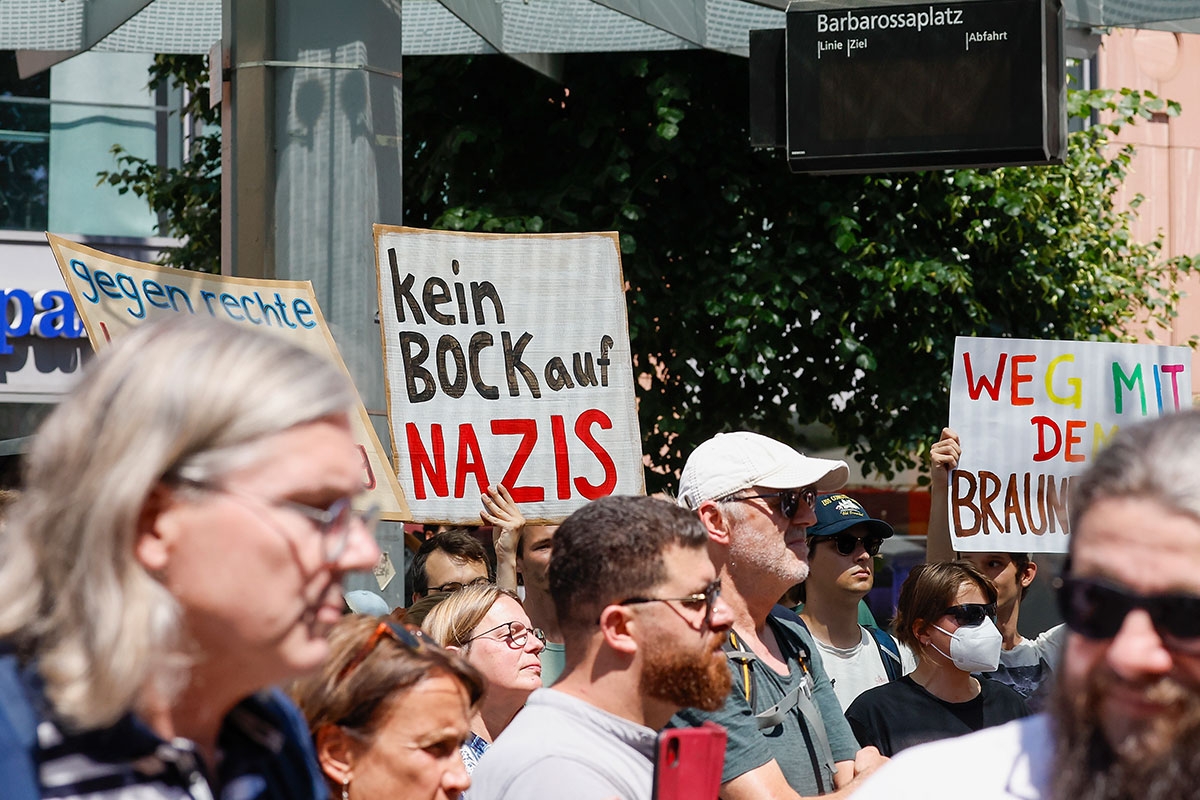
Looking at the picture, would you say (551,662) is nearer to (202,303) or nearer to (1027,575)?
(202,303)

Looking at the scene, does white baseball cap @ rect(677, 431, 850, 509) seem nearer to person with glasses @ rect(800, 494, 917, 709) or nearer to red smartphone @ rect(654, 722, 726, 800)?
person with glasses @ rect(800, 494, 917, 709)

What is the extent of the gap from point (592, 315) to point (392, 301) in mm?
792

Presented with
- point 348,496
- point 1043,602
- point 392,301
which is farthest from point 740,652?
point 1043,602

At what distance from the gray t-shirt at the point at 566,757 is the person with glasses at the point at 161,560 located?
1.29 metres

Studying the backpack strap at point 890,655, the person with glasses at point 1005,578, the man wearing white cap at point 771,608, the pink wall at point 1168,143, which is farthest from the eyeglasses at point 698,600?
the pink wall at point 1168,143

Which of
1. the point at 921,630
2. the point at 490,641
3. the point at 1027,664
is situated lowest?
the point at 1027,664

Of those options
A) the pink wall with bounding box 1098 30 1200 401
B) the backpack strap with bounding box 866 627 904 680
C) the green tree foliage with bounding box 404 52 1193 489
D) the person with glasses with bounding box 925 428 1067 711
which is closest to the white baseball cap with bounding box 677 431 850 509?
the backpack strap with bounding box 866 627 904 680

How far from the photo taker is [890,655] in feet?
19.2

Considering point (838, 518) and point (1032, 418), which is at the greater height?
point (1032, 418)

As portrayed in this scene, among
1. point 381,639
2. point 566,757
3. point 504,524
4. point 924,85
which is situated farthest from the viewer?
point 924,85

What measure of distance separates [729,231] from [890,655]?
5.32 meters

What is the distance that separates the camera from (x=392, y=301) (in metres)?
5.31

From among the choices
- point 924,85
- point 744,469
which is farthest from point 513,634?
Answer: point 924,85

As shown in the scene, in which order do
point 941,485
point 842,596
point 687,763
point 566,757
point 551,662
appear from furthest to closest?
point 941,485, point 842,596, point 551,662, point 566,757, point 687,763
